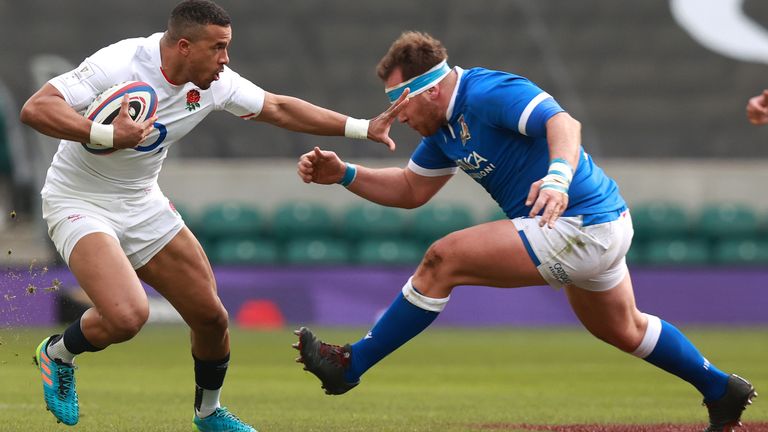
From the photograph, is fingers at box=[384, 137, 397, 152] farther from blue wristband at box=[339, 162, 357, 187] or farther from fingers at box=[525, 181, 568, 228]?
fingers at box=[525, 181, 568, 228]

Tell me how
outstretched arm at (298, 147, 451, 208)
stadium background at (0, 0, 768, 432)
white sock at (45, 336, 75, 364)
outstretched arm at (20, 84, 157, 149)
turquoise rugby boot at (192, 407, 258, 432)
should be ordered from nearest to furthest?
→ outstretched arm at (20, 84, 157, 149) → white sock at (45, 336, 75, 364) → turquoise rugby boot at (192, 407, 258, 432) → outstretched arm at (298, 147, 451, 208) → stadium background at (0, 0, 768, 432)

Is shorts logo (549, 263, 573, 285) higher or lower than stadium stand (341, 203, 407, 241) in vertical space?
higher

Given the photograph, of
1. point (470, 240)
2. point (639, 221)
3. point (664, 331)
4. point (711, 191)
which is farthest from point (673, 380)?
point (711, 191)

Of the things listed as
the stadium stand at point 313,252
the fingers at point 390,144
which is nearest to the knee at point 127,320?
the fingers at point 390,144

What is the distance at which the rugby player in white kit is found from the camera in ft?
22.2

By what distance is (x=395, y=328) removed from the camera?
23.0 feet

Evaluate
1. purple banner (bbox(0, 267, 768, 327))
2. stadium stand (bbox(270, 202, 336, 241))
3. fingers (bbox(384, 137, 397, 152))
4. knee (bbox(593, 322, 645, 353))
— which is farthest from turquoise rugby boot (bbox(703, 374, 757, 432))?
stadium stand (bbox(270, 202, 336, 241))

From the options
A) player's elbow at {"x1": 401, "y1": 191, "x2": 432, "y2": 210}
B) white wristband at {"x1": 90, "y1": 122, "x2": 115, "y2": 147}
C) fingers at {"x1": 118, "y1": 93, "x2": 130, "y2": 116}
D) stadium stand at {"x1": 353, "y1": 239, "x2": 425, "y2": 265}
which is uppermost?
fingers at {"x1": 118, "y1": 93, "x2": 130, "y2": 116}

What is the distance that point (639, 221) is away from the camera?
20141mm

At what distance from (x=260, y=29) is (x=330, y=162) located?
1349 cm

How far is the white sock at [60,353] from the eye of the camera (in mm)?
7145

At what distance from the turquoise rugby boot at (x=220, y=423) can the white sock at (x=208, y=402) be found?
0.02m

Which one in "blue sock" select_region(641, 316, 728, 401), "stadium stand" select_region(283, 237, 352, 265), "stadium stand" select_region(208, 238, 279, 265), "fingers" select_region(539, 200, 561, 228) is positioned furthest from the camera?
"stadium stand" select_region(283, 237, 352, 265)

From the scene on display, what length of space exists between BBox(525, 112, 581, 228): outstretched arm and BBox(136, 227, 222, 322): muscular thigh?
2046 millimetres
